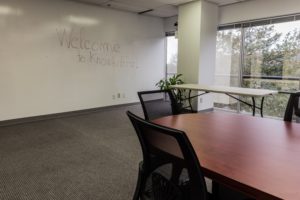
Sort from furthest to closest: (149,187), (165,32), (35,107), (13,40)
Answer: (165,32), (35,107), (13,40), (149,187)

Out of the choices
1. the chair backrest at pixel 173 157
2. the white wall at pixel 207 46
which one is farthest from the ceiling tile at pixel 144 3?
the chair backrest at pixel 173 157

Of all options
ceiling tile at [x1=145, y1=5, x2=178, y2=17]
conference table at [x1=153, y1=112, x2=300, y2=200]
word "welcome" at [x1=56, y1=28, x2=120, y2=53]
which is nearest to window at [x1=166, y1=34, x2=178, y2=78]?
ceiling tile at [x1=145, y1=5, x2=178, y2=17]

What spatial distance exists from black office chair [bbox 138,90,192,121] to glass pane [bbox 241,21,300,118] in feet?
11.4

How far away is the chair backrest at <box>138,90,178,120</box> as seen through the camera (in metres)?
2.12

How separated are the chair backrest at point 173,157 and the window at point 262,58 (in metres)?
4.49

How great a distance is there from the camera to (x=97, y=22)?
554cm

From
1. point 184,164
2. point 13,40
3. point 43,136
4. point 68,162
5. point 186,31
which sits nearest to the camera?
point 184,164

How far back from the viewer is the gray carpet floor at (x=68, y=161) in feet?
7.34

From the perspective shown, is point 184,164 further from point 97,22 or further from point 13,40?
point 97,22

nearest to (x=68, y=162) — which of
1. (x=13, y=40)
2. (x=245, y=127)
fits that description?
(x=245, y=127)

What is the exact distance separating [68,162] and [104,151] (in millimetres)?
521

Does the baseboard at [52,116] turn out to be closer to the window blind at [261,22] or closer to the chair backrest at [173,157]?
A: the window blind at [261,22]

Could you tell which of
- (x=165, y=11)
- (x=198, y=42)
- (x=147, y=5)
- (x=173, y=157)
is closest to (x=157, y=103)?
(x=173, y=157)

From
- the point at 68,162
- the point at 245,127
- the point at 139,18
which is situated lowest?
the point at 68,162
